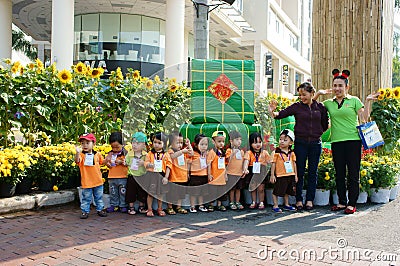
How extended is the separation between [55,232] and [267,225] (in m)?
2.30

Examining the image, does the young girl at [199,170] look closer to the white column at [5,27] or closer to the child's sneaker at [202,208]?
the child's sneaker at [202,208]

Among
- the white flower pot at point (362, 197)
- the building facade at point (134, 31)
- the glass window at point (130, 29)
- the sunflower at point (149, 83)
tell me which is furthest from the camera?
the glass window at point (130, 29)

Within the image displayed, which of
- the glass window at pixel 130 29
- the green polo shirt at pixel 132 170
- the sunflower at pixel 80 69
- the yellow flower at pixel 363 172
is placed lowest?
the yellow flower at pixel 363 172

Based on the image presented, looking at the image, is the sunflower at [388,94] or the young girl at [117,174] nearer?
the young girl at [117,174]

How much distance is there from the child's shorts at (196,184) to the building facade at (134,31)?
8626 mm

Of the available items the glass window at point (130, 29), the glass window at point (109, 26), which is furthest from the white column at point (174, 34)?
the glass window at point (109, 26)

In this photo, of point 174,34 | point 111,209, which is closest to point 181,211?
point 111,209

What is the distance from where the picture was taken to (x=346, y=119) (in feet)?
18.0

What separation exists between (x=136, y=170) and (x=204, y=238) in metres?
1.48

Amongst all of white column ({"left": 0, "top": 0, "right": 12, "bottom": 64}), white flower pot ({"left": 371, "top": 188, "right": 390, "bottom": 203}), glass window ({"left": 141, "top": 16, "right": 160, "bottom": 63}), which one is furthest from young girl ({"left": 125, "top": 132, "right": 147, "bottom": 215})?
glass window ({"left": 141, "top": 16, "right": 160, "bottom": 63})

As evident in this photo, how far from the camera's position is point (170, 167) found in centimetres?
546

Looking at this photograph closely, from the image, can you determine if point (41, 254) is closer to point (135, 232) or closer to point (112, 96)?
point (135, 232)

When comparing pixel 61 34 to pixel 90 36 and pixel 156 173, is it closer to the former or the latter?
pixel 90 36

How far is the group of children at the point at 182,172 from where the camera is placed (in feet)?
17.6
